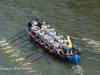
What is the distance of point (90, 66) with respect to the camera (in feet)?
88.4

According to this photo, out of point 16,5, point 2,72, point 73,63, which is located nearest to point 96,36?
point 73,63

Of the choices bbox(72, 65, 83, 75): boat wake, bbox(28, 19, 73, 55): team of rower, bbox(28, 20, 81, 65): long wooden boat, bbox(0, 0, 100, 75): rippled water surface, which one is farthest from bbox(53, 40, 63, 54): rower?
bbox(72, 65, 83, 75): boat wake

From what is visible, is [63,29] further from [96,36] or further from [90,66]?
[90,66]

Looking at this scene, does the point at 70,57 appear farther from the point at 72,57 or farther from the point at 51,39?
the point at 51,39

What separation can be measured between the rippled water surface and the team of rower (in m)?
1.05

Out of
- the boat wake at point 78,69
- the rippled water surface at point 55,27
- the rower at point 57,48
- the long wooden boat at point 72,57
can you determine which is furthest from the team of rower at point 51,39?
the boat wake at point 78,69

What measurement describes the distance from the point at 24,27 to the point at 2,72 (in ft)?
32.2

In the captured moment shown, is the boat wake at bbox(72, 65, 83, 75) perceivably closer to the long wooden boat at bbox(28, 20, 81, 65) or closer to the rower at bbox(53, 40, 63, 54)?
the long wooden boat at bbox(28, 20, 81, 65)

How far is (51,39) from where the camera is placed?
29.4m

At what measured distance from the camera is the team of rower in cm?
2784

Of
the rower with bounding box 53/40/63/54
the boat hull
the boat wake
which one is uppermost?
the rower with bounding box 53/40/63/54

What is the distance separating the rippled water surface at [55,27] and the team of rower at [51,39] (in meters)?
1.05

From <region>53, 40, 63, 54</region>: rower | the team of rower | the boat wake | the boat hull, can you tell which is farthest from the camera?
<region>53, 40, 63, 54</region>: rower

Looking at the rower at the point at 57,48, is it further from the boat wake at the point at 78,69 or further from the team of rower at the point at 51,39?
the boat wake at the point at 78,69
